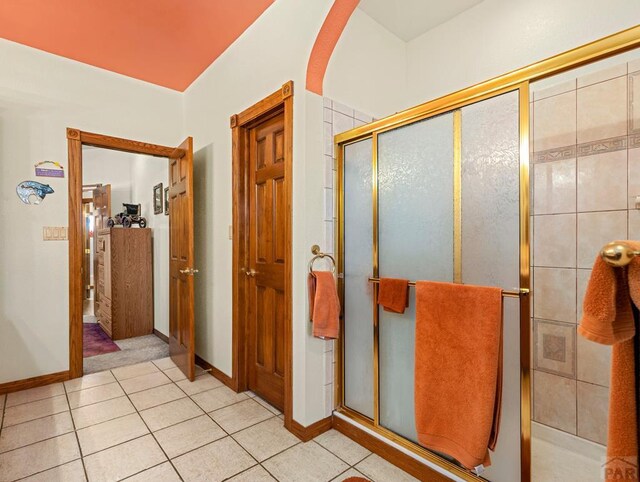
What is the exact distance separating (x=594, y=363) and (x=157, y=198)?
4472 millimetres

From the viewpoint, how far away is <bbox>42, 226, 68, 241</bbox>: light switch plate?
2736mm

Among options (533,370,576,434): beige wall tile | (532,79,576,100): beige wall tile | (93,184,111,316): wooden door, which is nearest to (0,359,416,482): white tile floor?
(533,370,576,434): beige wall tile

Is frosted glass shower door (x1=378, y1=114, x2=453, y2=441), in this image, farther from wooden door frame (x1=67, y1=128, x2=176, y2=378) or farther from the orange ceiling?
wooden door frame (x1=67, y1=128, x2=176, y2=378)

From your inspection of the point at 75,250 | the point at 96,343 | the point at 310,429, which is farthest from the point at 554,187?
the point at 96,343

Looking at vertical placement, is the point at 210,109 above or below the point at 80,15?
below

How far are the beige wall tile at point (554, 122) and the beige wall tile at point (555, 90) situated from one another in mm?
23

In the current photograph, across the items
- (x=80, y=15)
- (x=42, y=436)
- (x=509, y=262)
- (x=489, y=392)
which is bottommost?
(x=42, y=436)

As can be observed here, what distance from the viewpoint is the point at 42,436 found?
1958 mm

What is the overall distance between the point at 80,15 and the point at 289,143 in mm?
1834

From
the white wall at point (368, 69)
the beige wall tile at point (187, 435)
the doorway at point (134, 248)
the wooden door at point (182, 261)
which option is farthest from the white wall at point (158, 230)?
the white wall at point (368, 69)

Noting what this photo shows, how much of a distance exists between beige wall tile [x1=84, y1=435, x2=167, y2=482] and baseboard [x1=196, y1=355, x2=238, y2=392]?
715mm

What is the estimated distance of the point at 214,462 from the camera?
68.0 inches

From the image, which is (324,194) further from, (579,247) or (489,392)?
(579,247)

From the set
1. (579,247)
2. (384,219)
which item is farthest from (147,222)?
(579,247)
